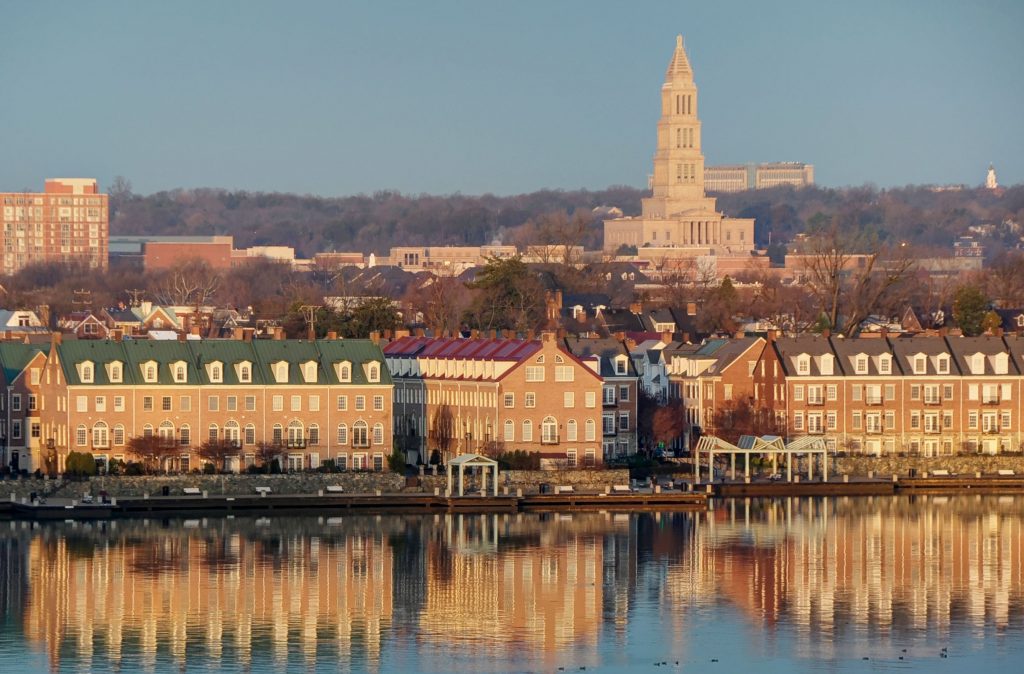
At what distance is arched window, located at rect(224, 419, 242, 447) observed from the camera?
6944 cm

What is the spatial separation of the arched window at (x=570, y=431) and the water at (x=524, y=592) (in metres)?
6.16

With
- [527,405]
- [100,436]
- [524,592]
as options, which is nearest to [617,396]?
[527,405]

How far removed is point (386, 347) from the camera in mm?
82438

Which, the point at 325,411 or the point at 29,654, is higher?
the point at 325,411

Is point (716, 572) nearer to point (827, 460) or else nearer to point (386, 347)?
point (827, 460)

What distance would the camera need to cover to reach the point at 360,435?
70562 mm

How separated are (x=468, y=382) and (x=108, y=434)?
33.6 feet

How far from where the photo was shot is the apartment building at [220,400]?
68.4 m

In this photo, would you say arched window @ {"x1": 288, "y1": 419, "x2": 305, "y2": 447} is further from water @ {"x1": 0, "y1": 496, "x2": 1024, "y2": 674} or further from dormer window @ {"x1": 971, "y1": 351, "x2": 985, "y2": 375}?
dormer window @ {"x1": 971, "y1": 351, "x2": 985, "y2": 375}

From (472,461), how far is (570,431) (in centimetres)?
531

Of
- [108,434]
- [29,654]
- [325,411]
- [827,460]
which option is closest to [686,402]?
[827,460]

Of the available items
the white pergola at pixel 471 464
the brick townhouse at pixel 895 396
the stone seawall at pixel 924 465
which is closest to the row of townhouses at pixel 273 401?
the white pergola at pixel 471 464

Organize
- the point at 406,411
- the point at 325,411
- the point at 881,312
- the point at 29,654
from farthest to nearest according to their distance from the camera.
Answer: the point at 881,312 < the point at 406,411 < the point at 325,411 < the point at 29,654

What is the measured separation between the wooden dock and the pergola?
169 inches
